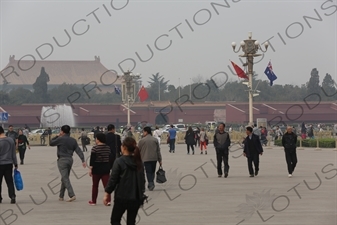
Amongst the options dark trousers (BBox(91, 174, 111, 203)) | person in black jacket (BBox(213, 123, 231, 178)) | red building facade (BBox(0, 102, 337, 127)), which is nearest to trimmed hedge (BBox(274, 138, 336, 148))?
person in black jacket (BBox(213, 123, 231, 178))

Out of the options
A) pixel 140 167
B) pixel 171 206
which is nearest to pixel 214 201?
pixel 171 206

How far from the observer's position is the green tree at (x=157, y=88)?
4564 inches

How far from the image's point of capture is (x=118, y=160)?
8.34m

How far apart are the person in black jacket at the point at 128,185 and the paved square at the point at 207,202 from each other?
2.26m

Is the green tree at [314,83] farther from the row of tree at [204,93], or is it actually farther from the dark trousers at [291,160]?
the dark trousers at [291,160]

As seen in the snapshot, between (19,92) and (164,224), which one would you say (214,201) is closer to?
(164,224)

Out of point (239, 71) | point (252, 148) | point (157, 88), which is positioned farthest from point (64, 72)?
point (252, 148)

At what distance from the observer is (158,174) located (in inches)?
585

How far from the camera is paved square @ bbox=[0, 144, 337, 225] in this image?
10852 mm

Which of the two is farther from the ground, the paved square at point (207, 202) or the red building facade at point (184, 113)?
the red building facade at point (184, 113)

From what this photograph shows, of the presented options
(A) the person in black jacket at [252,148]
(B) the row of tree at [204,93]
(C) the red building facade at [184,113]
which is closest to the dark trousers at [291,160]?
(A) the person in black jacket at [252,148]

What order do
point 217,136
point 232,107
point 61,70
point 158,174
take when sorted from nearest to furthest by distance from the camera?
point 158,174 < point 217,136 < point 232,107 < point 61,70

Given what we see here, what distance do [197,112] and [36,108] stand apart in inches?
657

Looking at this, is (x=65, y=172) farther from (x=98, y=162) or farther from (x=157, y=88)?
(x=157, y=88)
